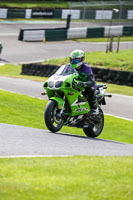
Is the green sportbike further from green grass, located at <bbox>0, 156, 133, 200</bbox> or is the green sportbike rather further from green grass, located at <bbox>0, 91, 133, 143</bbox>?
green grass, located at <bbox>0, 156, 133, 200</bbox>

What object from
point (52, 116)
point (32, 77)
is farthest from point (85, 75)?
point (32, 77)

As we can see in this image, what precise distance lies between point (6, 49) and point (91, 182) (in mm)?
30399

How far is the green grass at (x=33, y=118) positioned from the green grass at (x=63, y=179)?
4.90 m

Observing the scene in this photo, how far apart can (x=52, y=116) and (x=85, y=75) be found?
1.39 metres

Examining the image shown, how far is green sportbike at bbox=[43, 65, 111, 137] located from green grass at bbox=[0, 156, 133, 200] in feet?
8.90

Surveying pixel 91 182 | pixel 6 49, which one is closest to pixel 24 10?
A: pixel 6 49

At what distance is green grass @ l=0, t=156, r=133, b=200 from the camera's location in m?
5.16

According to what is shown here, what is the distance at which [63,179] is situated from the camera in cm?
569

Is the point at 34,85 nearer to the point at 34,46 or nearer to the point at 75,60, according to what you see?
the point at 75,60

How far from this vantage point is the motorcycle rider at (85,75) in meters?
10.4

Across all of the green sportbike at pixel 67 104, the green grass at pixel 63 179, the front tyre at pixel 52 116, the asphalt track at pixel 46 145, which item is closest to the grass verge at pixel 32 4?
the green sportbike at pixel 67 104

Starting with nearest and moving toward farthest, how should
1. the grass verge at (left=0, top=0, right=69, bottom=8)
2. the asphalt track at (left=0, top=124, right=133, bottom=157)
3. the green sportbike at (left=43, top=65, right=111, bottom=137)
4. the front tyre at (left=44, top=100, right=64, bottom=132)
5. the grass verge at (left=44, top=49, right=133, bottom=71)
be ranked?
the asphalt track at (left=0, top=124, right=133, bottom=157)
the front tyre at (left=44, top=100, right=64, bottom=132)
the green sportbike at (left=43, top=65, right=111, bottom=137)
the grass verge at (left=44, top=49, right=133, bottom=71)
the grass verge at (left=0, top=0, right=69, bottom=8)

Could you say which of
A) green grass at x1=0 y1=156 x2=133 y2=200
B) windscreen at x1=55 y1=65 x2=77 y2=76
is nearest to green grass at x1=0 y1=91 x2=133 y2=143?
windscreen at x1=55 y1=65 x2=77 y2=76

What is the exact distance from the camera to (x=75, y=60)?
10.4m
